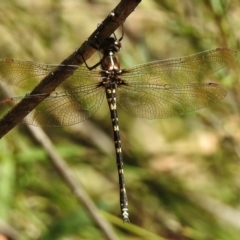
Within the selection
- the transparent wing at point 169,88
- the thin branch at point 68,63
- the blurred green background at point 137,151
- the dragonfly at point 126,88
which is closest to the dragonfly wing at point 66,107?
the dragonfly at point 126,88

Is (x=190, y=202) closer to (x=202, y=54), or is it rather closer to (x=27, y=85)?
(x=202, y=54)

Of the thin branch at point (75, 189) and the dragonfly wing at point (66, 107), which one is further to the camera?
the thin branch at point (75, 189)

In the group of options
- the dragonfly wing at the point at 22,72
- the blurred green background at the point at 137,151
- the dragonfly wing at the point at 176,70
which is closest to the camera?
the dragonfly wing at the point at 22,72

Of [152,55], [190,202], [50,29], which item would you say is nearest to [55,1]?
[50,29]

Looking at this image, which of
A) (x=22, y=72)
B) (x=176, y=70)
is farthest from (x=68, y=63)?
(x=176, y=70)

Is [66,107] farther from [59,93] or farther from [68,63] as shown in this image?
[68,63]

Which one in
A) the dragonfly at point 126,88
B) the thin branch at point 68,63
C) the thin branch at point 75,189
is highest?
the dragonfly at point 126,88

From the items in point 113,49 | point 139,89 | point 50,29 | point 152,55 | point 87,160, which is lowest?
point 113,49

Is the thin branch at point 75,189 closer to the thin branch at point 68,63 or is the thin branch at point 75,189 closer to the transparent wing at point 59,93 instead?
the transparent wing at point 59,93
